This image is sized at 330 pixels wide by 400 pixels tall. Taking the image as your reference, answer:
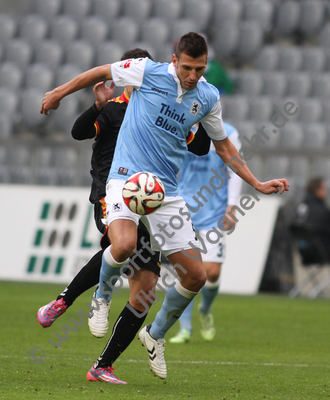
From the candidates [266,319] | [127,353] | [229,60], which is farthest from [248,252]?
[229,60]

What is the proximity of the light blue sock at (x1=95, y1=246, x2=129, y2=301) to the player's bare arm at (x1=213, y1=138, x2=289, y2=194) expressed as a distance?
3.55 ft

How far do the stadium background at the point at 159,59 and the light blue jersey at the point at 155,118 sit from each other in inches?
319

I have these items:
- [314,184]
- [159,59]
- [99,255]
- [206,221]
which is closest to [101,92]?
[99,255]

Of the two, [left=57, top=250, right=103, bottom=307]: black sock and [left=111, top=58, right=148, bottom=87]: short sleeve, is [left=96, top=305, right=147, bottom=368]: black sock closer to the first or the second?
[left=57, top=250, right=103, bottom=307]: black sock

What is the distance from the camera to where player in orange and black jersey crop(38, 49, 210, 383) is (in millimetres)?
4719

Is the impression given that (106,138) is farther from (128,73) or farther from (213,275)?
(213,275)

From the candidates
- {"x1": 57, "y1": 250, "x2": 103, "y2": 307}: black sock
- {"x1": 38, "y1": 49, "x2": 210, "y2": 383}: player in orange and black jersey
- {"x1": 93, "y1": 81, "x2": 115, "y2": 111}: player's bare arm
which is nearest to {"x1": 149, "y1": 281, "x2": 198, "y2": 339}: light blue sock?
{"x1": 38, "y1": 49, "x2": 210, "y2": 383}: player in orange and black jersey

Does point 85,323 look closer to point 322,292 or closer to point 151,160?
point 151,160

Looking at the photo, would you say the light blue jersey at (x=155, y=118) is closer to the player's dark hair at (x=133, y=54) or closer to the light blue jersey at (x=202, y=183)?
the player's dark hair at (x=133, y=54)

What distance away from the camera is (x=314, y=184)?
1195 cm

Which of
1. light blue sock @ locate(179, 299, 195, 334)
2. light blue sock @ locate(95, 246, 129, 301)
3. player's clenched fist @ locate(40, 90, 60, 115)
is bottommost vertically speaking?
light blue sock @ locate(179, 299, 195, 334)

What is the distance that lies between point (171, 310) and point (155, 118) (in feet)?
4.48

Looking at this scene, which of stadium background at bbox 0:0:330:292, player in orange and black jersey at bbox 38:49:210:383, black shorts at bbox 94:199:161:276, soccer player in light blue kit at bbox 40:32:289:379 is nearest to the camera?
soccer player in light blue kit at bbox 40:32:289:379

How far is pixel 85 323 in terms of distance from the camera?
8.57 m
